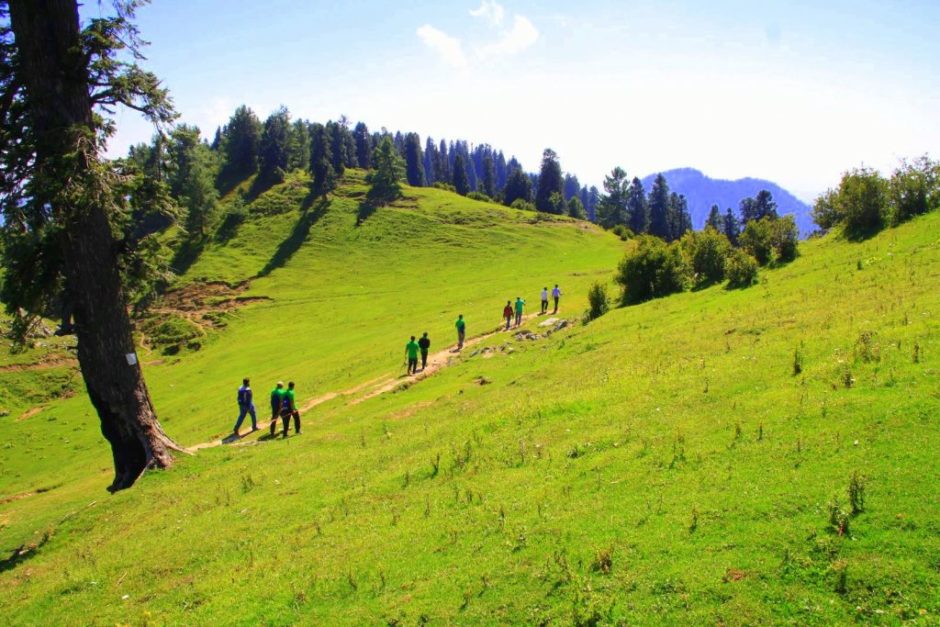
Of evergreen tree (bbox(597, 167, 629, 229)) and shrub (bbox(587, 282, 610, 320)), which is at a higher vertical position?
evergreen tree (bbox(597, 167, 629, 229))

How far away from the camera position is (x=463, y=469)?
13.6m

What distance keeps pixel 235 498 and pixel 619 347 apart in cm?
1564

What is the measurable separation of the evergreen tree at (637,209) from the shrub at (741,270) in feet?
334

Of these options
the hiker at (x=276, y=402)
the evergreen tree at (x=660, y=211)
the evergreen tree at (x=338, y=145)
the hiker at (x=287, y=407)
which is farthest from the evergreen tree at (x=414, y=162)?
the hiker at (x=287, y=407)

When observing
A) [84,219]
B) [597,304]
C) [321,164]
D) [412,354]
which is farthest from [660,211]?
[84,219]

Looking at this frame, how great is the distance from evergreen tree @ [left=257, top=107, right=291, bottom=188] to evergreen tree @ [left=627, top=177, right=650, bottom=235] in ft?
264

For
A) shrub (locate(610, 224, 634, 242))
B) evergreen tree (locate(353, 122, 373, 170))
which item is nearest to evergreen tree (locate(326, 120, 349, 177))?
evergreen tree (locate(353, 122, 373, 170))

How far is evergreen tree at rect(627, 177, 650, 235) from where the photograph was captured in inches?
5177

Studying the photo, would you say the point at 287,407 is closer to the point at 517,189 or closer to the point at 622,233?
the point at 622,233

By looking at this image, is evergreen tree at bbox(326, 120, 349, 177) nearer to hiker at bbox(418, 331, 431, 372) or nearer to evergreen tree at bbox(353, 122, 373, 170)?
evergreen tree at bbox(353, 122, 373, 170)

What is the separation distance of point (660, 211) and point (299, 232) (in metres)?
78.4

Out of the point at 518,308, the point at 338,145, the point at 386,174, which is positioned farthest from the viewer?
the point at 338,145

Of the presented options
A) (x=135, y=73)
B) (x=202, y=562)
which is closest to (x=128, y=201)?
(x=135, y=73)

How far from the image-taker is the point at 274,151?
127m
